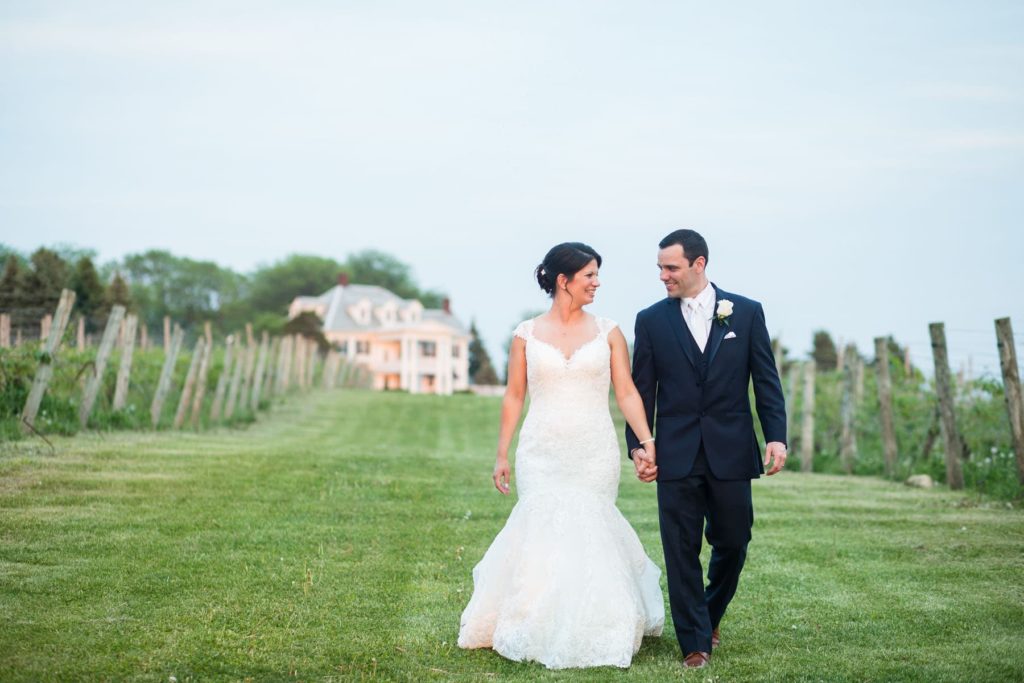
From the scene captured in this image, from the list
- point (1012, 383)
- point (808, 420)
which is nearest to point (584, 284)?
point (1012, 383)

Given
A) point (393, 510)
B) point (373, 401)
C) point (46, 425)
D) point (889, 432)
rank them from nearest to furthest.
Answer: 1. point (393, 510)
2. point (46, 425)
3. point (889, 432)
4. point (373, 401)

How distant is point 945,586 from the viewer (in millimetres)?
8711

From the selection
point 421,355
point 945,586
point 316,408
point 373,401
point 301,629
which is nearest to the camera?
point 301,629

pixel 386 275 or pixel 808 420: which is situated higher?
Result: pixel 386 275

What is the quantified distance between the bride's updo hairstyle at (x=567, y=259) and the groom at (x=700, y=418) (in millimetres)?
486

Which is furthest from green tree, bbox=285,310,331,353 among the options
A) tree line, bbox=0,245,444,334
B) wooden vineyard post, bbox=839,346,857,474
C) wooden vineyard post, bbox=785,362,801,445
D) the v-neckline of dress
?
the v-neckline of dress

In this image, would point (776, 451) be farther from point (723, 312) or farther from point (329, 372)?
point (329, 372)

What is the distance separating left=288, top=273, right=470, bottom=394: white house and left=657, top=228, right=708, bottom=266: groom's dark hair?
87.8 metres

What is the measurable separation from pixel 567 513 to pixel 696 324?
4.28 feet

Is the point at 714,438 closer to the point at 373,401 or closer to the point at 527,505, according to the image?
the point at 527,505

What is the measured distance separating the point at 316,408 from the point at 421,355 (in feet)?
209

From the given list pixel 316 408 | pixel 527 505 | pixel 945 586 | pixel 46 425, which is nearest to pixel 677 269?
pixel 527 505

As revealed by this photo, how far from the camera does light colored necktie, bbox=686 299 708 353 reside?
6.70m

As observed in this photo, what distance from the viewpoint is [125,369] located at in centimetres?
1766
